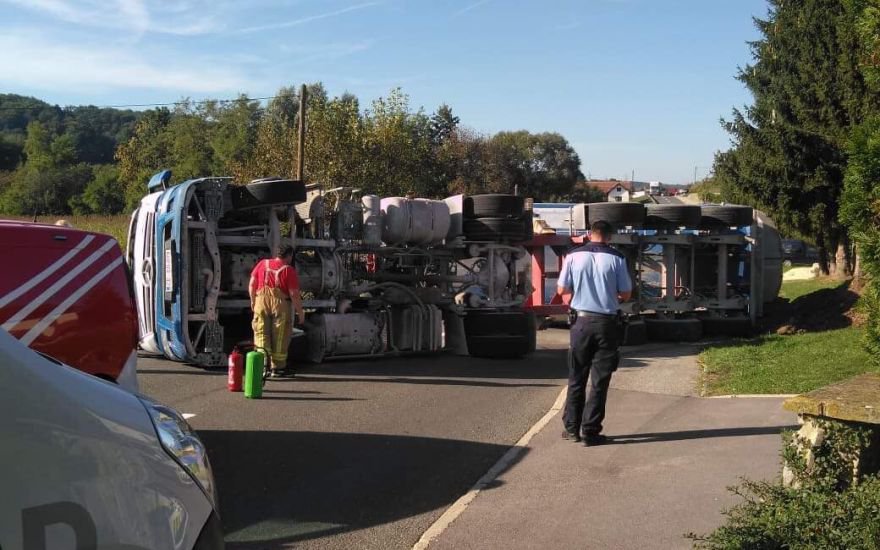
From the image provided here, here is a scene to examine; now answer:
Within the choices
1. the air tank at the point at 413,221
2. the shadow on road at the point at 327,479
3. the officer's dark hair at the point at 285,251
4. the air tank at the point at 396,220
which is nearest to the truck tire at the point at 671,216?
the air tank at the point at 413,221

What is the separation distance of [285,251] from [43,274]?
513cm

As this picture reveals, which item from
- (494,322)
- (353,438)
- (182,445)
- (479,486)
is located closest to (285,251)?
(494,322)

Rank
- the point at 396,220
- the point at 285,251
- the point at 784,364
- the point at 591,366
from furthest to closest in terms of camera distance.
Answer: the point at 396,220 < the point at 784,364 < the point at 285,251 < the point at 591,366

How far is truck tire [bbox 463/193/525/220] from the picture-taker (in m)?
13.4

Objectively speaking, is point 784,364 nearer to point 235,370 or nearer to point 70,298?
point 235,370

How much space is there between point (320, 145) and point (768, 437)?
26.6m

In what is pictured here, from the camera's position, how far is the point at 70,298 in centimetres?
598

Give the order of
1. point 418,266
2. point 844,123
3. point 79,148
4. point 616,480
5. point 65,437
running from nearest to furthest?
point 65,437
point 616,480
point 418,266
point 844,123
point 79,148

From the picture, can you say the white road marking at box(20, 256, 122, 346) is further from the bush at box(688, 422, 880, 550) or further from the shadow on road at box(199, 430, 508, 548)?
the bush at box(688, 422, 880, 550)

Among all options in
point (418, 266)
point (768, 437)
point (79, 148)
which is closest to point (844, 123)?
point (418, 266)

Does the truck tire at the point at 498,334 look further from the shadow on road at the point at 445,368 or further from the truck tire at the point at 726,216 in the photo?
the truck tire at the point at 726,216

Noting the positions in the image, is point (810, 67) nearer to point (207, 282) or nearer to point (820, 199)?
point (820, 199)

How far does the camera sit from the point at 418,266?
1423cm

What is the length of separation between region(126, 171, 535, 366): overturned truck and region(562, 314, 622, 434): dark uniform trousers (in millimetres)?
5454
